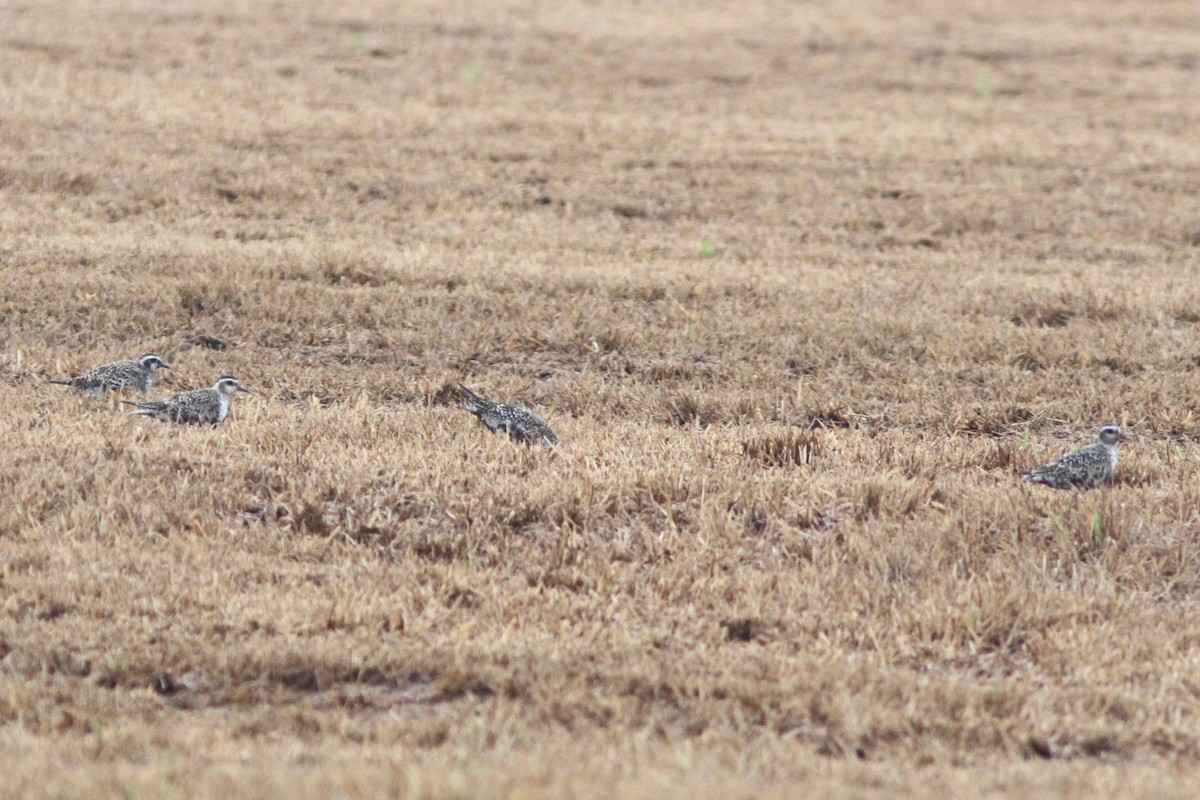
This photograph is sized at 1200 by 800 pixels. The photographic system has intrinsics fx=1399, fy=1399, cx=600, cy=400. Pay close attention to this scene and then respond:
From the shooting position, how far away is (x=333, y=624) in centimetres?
634

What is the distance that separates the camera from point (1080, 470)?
8273 mm

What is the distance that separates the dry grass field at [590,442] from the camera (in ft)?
17.7

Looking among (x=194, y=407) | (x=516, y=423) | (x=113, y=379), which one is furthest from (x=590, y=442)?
(x=113, y=379)

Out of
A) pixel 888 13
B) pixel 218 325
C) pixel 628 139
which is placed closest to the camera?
pixel 218 325

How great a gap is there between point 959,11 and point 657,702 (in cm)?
3018

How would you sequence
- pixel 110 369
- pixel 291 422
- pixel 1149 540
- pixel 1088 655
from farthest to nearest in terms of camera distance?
pixel 110 369 → pixel 291 422 → pixel 1149 540 → pixel 1088 655

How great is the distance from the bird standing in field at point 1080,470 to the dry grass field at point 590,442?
0.61 ft

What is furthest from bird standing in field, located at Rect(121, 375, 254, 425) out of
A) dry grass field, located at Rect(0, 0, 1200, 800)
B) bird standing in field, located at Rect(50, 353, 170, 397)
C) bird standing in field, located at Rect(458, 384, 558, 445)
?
bird standing in field, located at Rect(458, 384, 558, 445)

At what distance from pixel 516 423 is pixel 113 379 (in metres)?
3.09

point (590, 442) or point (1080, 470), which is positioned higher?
point (1080, 470)

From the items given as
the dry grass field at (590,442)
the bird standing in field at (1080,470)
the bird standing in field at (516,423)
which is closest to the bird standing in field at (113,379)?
the dry grass field at (590,442)

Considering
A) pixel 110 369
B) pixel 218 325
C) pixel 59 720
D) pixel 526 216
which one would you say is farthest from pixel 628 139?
pixel 59 720

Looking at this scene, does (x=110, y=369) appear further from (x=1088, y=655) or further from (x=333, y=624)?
(x=1088, y=655)

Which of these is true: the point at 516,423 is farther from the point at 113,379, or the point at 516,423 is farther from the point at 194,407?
the point at 113,379
